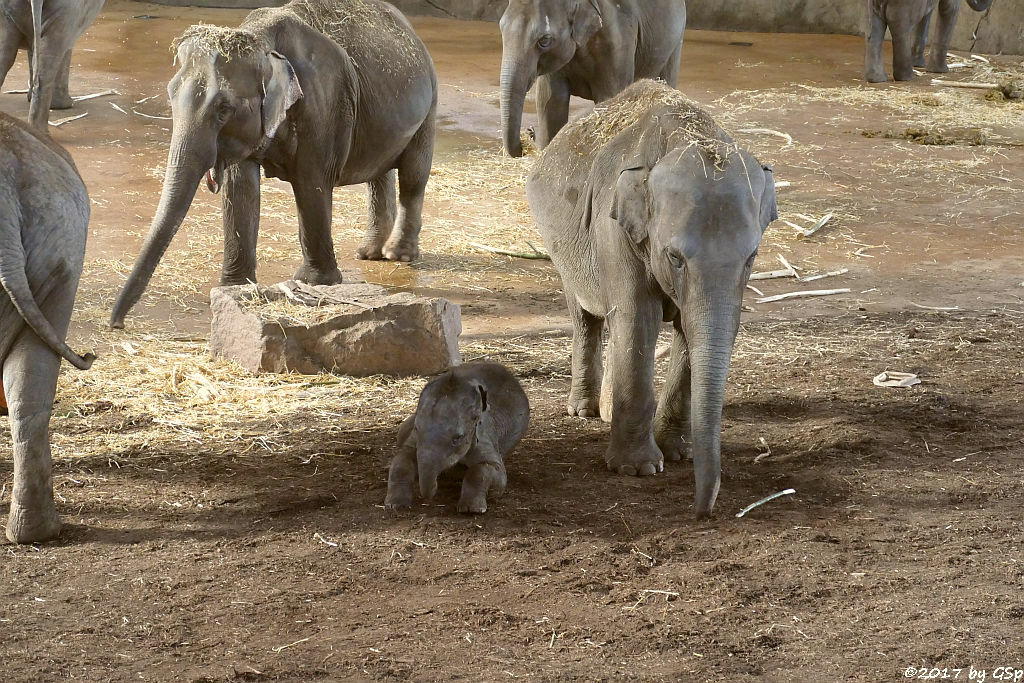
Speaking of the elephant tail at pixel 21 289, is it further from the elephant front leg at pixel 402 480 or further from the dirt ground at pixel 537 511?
the elephant front leg at pixel 402 480

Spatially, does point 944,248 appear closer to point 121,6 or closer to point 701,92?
point 701,92

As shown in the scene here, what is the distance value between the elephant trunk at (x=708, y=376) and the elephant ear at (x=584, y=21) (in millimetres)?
4771

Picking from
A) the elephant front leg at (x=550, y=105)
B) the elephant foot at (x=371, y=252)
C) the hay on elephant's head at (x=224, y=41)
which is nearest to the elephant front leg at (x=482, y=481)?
the hay on elephant's head at (x=224, y=41)

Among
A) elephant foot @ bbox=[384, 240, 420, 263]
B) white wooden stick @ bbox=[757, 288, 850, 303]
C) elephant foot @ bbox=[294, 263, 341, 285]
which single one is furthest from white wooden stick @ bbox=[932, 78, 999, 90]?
elephant foot @ bbox=[294, 263, 341, 285]

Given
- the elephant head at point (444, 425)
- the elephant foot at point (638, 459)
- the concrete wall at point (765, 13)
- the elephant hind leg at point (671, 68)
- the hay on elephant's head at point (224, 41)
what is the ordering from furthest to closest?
1. the concrete wall at point (765, 13)
2. the elephant hind leg at point (671, 68)
3. the hay on elephant's head at point (224, 41)
4. the elephant foot at point (638, 459)
5. the elephant head at point (444, 425)

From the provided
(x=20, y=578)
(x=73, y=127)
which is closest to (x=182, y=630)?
(x=20, y=578)

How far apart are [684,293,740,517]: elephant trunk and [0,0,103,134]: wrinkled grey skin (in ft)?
25.8

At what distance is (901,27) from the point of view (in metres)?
16.3

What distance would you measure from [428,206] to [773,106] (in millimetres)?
5754

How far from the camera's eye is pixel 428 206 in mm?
10609

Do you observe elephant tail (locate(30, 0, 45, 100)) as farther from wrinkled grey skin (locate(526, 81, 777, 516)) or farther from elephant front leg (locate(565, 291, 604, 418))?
elephant front leg (locate(565, 291, 604, 418))

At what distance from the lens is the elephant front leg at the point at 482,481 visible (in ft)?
16.0

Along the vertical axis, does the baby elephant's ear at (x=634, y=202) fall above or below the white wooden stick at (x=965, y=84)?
above

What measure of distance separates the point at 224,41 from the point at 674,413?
10.4 feet
